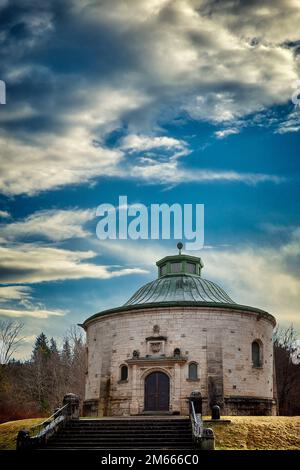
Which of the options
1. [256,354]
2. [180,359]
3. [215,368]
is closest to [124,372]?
[180,359]

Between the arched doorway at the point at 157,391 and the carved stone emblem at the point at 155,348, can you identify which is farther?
the carved stone emblem at the point at 155,348

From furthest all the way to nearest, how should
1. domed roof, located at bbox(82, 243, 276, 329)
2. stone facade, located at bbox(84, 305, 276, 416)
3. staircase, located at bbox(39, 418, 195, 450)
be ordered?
domed roof, located at bbox(82, 243, 276, 329) < stone facade, located at bbox(84, 305, 276, 416) < staircase, located at bbox(39, 418, 195, 450)

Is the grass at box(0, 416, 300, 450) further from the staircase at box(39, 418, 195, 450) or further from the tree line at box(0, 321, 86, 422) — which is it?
the tree line at box(0, 321, 86, 422)

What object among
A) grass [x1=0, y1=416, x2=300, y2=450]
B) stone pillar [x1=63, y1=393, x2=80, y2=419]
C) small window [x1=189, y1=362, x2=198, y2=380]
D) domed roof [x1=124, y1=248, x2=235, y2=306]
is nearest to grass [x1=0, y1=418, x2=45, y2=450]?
grass [x1=0, y1=416, x2=300, y2=450]

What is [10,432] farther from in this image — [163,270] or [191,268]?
[191,268]

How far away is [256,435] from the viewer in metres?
22.3

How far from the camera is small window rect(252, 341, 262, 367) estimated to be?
3262cm

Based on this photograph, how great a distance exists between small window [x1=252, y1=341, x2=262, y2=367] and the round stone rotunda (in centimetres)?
6

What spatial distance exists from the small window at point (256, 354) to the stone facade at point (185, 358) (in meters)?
0.17

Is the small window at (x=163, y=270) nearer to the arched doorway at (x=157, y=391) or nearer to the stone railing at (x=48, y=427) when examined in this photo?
→ the arched doorway at (x=157, y=391)

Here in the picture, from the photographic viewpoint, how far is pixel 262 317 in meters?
33.6

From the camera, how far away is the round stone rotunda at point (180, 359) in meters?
30.2

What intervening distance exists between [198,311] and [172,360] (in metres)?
3.31

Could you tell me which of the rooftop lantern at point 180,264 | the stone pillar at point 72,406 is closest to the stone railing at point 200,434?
the stone pillar at point 72,406
